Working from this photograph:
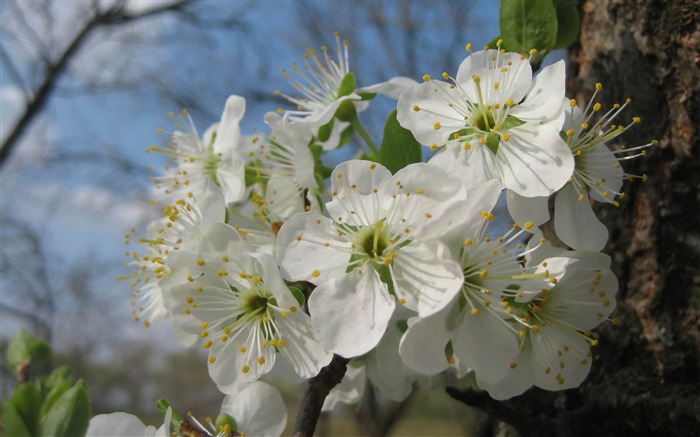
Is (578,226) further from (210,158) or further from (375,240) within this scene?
(210,158)

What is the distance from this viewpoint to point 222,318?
2.36 ft

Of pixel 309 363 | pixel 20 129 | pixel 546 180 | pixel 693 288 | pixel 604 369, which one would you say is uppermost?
pixel 546 180

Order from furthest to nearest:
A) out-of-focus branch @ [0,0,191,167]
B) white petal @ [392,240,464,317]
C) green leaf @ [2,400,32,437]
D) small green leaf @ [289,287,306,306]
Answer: out-of-focus branch @ [0,0,191,167]
small green leaf @ [289,287,306,306]
white petal @ [392,240,464,317]
green leaf @ [2,400,32,437]

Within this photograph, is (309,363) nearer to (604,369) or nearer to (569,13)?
(604,369)

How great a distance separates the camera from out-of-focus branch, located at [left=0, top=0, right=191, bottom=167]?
5.23 meters

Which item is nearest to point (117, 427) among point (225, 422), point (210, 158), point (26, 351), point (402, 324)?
point (225, 422)

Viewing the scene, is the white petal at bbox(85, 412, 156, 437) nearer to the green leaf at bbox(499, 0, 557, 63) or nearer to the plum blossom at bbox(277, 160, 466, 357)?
the plum blossom at bbox(277, 160, 466, 357)

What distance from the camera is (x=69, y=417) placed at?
0.45 metres

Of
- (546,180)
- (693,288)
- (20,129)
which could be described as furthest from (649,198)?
(20,129)

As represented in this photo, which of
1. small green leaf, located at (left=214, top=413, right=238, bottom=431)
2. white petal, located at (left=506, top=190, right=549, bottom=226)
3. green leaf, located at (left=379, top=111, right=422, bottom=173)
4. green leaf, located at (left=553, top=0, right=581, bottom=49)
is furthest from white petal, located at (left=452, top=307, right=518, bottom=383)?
green leaf, located at (left=553, top=0, right=581, bottom=49)

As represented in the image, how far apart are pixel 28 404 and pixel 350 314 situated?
0.29 metres

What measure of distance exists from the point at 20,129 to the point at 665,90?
18.0ft

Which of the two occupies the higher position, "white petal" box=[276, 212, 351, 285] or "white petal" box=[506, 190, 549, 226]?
"white petal" box=[506, 190, 549, 226]

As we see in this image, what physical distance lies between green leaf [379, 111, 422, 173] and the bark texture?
329 mm
